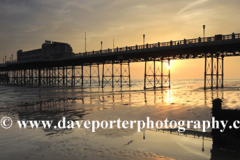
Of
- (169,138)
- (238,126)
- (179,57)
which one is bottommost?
(169,138)

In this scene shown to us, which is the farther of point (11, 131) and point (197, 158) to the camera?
point (11, 131)

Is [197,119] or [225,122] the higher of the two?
[225,122]

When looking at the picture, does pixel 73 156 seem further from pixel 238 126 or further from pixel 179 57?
pixel 179 57

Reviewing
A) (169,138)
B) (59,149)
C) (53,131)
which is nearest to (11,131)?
(53,131)

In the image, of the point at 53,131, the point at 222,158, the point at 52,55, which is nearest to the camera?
the point at 222,158

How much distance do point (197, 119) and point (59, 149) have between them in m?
8.23

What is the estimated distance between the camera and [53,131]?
32.2 ft

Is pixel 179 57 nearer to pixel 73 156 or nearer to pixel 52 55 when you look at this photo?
pixel 73 156

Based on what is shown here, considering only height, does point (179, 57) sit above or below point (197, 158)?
above

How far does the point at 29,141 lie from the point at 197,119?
9022 mm

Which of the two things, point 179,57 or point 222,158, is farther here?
point 179,57

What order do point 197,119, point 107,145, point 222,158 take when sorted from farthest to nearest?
1. point 197,119
2. point 107,145
3. point 222,158

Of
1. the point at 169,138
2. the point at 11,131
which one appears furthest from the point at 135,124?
the point at 11,131

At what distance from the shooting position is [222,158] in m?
6.48
